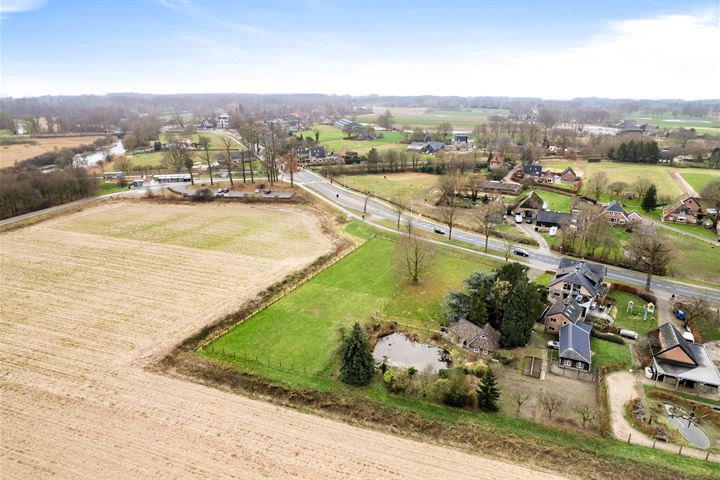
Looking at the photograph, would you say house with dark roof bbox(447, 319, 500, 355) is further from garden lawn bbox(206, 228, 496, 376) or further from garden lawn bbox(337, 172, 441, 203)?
garden lawn bbox(337, 172, 441, 203)

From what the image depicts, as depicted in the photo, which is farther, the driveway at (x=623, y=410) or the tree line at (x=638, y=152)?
the tree line at (x=638, y=152)

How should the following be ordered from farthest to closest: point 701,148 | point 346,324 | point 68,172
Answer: point 701,148, point 68,172, point 346,324

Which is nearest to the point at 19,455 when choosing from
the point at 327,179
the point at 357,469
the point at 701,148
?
the point at 357,469

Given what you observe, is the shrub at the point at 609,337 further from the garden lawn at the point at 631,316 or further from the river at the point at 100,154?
the river at the point at 100,154

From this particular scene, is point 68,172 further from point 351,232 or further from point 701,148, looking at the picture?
point 701,148

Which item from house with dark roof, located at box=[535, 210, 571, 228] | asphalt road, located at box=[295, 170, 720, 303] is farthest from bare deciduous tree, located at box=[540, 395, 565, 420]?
house with dark roof, located at box=[535, 210, 571, 228]

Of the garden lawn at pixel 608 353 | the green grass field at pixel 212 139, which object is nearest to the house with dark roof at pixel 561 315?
the garden lawn at pixel 608 353
